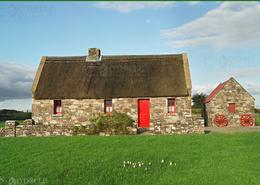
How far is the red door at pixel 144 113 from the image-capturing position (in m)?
26.5

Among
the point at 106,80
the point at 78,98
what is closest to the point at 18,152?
the point at 78,98

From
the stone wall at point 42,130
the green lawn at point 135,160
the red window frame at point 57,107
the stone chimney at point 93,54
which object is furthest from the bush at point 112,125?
the stone chimney at point 93,54

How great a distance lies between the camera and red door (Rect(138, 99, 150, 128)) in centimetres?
2652

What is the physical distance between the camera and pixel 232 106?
3005 centimetres

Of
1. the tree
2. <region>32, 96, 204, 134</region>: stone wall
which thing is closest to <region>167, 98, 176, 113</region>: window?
<region>32, 96, 204, 134</region>: stone wall

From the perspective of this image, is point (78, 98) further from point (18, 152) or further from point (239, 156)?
point (239, 156)

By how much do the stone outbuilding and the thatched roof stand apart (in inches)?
183

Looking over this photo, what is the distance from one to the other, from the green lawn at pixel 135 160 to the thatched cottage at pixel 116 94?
8.37 metres

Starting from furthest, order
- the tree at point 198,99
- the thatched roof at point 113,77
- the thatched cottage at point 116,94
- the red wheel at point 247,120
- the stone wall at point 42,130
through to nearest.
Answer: the tree at point 198,99, the red wheel at point 247,120, the thatched roof at point 113,77, the thatched cottage at point 116,94, the stone wall at point 42,130

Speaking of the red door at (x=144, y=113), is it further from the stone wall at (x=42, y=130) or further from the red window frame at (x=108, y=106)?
the stone wall at (x=42, y=130)

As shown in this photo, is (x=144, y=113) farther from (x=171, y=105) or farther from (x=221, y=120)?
(x=221, y=120)

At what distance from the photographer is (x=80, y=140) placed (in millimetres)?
18047

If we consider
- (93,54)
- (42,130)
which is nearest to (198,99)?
(93,54)

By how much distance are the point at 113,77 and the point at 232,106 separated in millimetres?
11160
